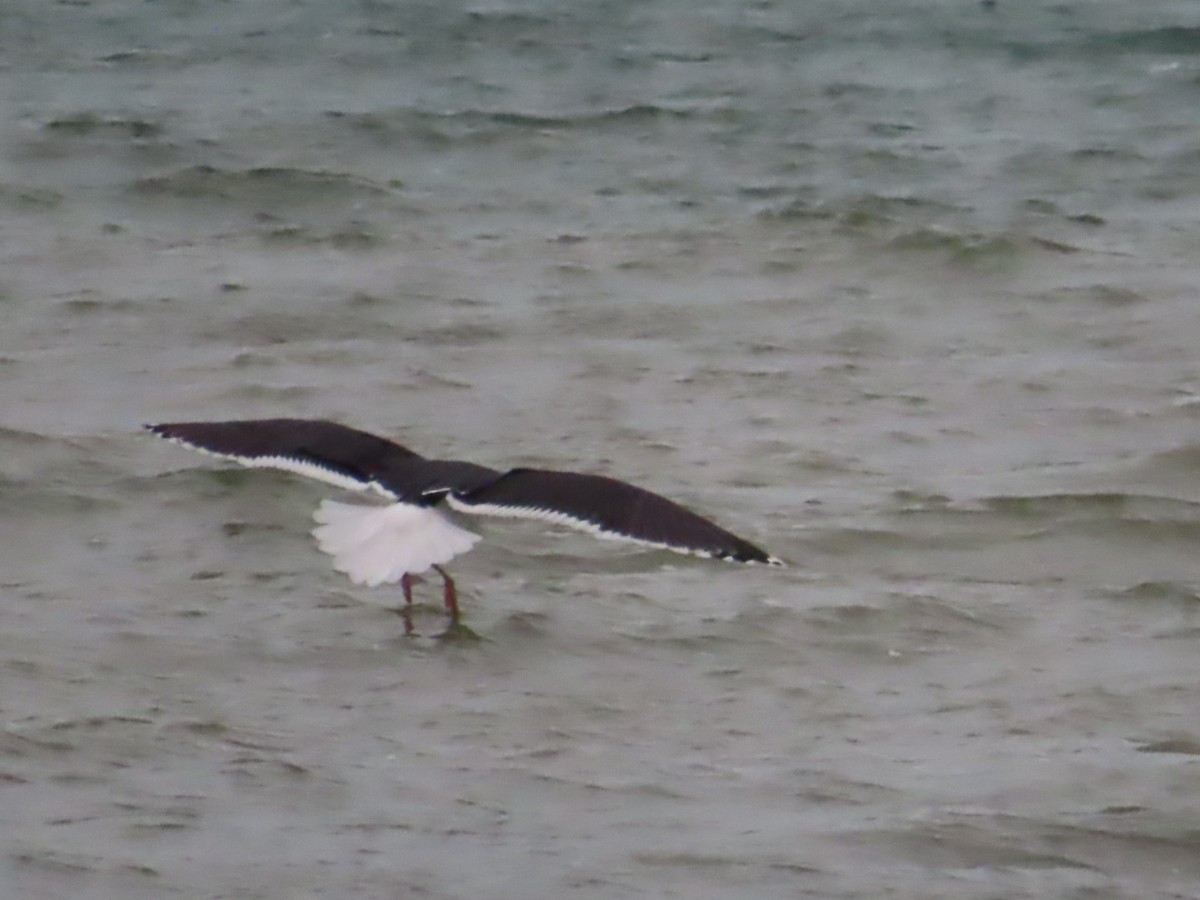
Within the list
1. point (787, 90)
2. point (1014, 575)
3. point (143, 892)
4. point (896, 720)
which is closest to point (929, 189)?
point (787, 90)

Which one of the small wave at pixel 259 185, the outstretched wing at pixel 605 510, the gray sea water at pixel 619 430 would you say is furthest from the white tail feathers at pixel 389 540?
the small wave at pixel 259 185

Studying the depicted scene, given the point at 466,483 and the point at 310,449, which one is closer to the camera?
the point at 466,483

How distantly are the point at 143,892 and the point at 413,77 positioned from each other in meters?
9.97

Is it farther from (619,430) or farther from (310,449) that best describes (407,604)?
(619,430)

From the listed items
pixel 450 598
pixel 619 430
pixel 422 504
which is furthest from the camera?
pixel 619 430

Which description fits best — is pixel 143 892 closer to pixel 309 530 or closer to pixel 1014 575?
pixel 309 530

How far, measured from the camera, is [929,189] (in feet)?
40.9

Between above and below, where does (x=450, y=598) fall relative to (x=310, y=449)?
below

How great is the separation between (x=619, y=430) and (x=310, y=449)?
2.16 meters

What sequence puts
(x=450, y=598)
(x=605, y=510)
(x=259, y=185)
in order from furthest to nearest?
1. (x=259, y=185)
2. (x=450, y=598)
3. (x=605, y=510)

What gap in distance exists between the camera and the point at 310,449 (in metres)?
7.05

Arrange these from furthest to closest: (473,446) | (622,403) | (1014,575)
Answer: (622,403)
(473,446)
(1014,575)

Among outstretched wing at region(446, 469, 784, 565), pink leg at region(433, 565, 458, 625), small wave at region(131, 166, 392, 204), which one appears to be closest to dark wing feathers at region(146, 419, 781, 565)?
outstretched wing at region(446, 469, 784, 565)

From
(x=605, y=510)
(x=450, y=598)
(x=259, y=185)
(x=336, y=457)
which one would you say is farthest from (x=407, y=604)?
(x=259, y=185)
